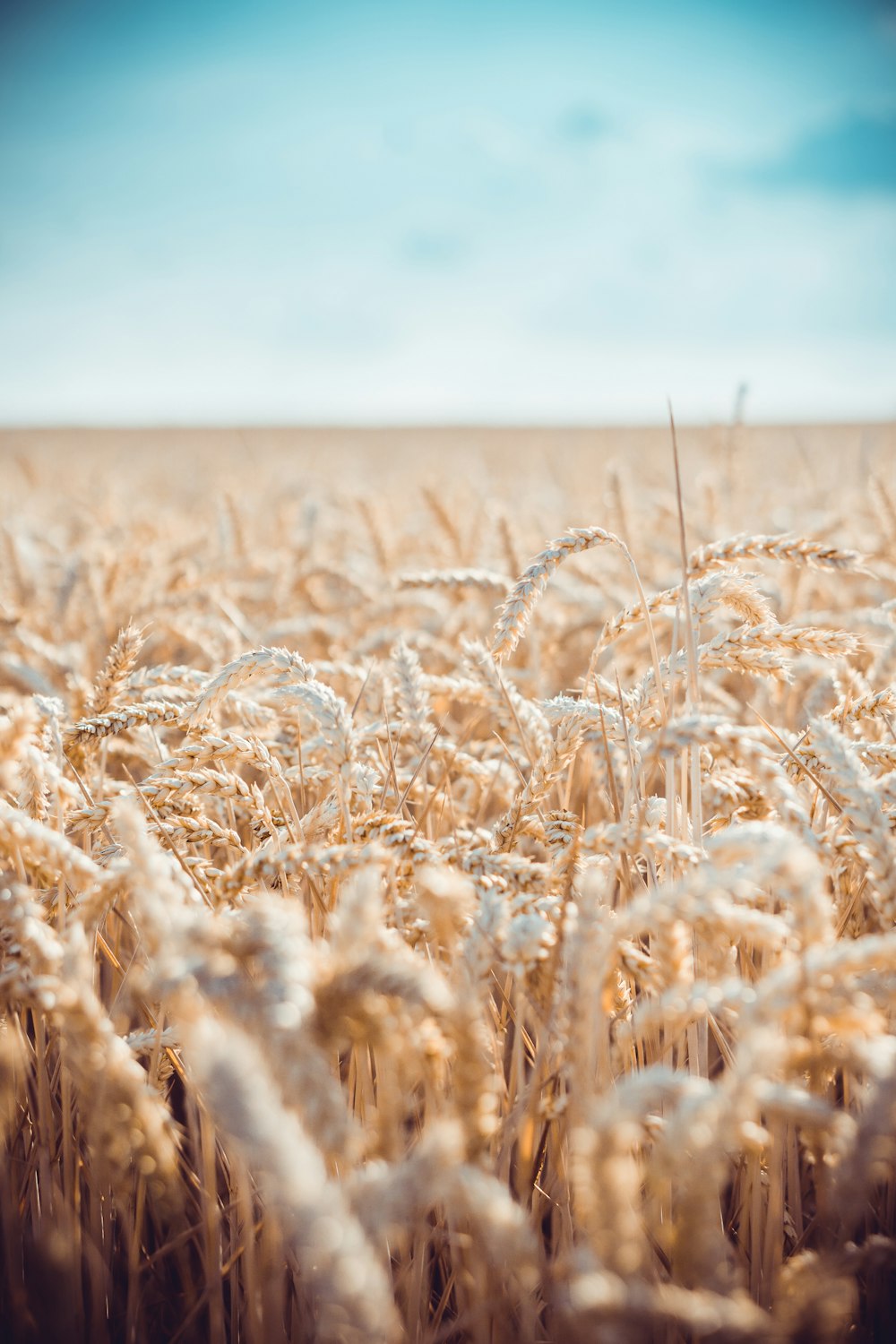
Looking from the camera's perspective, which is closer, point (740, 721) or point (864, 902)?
point (864, 902)

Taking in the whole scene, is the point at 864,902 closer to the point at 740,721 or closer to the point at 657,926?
the point at 740,721

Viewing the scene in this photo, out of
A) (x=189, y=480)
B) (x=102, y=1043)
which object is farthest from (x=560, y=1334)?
(x=189, y=480)

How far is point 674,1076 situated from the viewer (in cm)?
70

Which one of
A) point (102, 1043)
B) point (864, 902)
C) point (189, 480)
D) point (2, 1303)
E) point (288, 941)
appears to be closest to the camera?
point (288, 941)

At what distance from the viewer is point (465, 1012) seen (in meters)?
0.65

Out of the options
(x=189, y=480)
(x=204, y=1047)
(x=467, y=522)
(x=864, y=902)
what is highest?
(x=189, y=480)

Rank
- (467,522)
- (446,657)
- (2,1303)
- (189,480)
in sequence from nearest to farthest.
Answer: (2,1303)
(446,657)
(467,522)
(189,480)

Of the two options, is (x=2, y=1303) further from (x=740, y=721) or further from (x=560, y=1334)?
(x=740, y=721)

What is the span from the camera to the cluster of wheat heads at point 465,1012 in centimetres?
62

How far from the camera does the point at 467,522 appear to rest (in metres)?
4.06

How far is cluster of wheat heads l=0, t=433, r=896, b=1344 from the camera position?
619 millimetres

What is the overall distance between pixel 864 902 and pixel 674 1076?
4.24 ft

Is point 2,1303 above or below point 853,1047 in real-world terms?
below

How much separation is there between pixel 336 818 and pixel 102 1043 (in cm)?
57
